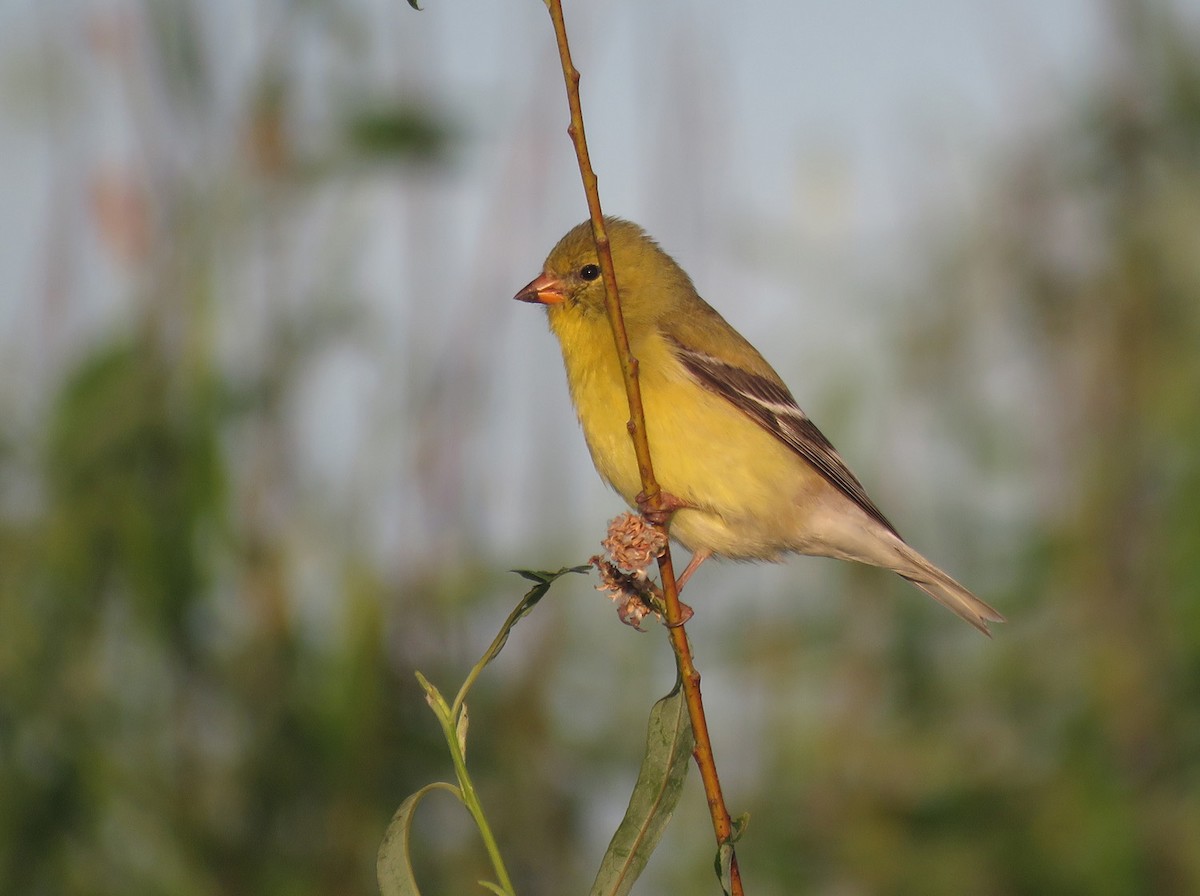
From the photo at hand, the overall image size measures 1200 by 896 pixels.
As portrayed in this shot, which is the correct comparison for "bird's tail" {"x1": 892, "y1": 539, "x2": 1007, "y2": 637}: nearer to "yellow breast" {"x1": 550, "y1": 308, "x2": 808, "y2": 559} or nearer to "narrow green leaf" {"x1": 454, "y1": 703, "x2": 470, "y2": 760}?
"yellow breast" {"x1": 550, "y1": 308, "x2": 808, "y2": 559}

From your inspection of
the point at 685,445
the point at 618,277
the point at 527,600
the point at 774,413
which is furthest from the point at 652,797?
the point at 618,277

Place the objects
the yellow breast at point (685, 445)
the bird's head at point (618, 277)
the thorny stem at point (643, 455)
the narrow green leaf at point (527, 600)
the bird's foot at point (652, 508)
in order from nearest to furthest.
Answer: the thorny stem at point (643, 455) → the narrow green leaf at point (527, 600) → the bird's foot at point (652, 508) → the yellow breast at point (685, 445) → the bird's head at point (618, 277)

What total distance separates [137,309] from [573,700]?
2187 mm

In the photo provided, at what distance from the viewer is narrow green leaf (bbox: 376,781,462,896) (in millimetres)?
1818

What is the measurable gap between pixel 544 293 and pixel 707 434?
2.12 feet

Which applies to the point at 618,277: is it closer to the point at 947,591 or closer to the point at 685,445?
the point at 685,445

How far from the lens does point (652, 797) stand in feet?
6.58

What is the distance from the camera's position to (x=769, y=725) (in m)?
4.92

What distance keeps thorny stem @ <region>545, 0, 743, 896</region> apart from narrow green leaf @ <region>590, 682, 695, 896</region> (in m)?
0.06

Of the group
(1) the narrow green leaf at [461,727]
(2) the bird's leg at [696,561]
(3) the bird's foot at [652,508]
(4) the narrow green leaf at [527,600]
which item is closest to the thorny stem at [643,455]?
(3) the bird's foot at [652,508]

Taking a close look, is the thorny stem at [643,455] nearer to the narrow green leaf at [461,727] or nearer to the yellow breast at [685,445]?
the narrow green leaf at [461,727]

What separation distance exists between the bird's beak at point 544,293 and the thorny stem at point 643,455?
1702 millimetres

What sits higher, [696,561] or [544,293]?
[544,293]

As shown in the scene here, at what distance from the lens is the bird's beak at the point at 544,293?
12.6ft
